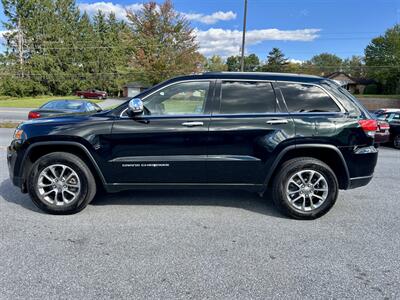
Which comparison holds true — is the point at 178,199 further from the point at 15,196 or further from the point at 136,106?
the point at 15,196

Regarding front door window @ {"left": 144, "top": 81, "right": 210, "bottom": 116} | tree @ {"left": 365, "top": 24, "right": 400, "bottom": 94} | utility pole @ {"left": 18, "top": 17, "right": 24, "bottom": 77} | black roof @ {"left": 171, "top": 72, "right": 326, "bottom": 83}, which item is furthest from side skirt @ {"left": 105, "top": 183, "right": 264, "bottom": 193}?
tree @ {"left": 365, "top": 24, "right": 400, "bottom": 94}

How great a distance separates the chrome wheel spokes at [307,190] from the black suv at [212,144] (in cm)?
1

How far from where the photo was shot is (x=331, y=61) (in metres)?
101

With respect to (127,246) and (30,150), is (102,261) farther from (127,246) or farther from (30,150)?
(30,150)

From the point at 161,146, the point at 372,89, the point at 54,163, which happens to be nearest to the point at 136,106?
the point at 161,146

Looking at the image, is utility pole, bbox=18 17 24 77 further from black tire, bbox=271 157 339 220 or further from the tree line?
black tire, bbox=271 157 339 220

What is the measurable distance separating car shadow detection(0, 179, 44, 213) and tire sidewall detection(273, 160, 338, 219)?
10.8ft

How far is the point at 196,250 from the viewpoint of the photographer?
2.95m

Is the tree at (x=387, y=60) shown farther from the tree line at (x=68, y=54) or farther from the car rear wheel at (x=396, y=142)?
the car rear wheel at (x=396, y=142)

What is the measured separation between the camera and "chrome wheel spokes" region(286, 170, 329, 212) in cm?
372

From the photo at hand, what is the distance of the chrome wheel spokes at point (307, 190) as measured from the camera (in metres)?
3.72

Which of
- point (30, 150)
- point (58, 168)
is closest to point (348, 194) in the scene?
point (58, 168)

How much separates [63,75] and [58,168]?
172ft

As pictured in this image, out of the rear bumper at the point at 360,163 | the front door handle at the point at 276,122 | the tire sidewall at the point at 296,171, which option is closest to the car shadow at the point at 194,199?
the tire sidewall at the point at 296,171
